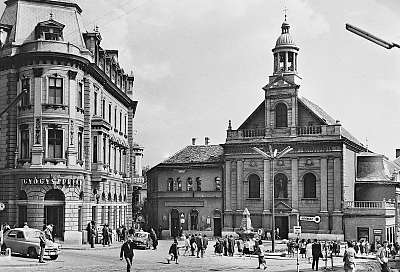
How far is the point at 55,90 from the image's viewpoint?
47906mm

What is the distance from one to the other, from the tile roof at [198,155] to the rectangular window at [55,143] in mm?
35225

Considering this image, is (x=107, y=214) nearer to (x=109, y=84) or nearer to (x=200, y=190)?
(x=109, y=84)

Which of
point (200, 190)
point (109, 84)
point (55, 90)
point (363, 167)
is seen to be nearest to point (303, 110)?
point (363, 167)

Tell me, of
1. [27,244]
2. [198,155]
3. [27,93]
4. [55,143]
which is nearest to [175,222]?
A: [198,155]

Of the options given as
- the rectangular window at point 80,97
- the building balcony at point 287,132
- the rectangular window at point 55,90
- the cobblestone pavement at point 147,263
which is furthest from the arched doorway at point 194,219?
the rectangular window at point 55,90

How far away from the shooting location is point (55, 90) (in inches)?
1886

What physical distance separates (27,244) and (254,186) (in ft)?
133

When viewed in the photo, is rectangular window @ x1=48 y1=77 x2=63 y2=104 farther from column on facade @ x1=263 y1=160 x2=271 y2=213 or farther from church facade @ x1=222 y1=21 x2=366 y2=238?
column on facade @ x1=263 y1=160 x2=271 y2=213

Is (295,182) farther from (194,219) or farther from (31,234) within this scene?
(31,234)

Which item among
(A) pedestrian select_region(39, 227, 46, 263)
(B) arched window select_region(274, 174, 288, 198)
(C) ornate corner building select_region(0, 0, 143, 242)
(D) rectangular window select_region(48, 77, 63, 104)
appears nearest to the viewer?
(A) pedestrian select_region(39, 227, 46, 263)

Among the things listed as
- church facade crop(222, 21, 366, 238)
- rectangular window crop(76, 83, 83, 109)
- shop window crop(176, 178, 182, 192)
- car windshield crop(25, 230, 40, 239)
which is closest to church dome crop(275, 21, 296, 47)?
church facade crop(222, 21, 366, 238)

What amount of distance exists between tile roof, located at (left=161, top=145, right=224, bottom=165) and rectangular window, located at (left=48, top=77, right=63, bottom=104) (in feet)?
116

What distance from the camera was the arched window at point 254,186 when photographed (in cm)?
7350

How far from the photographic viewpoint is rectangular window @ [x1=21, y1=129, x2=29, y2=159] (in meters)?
47.4
